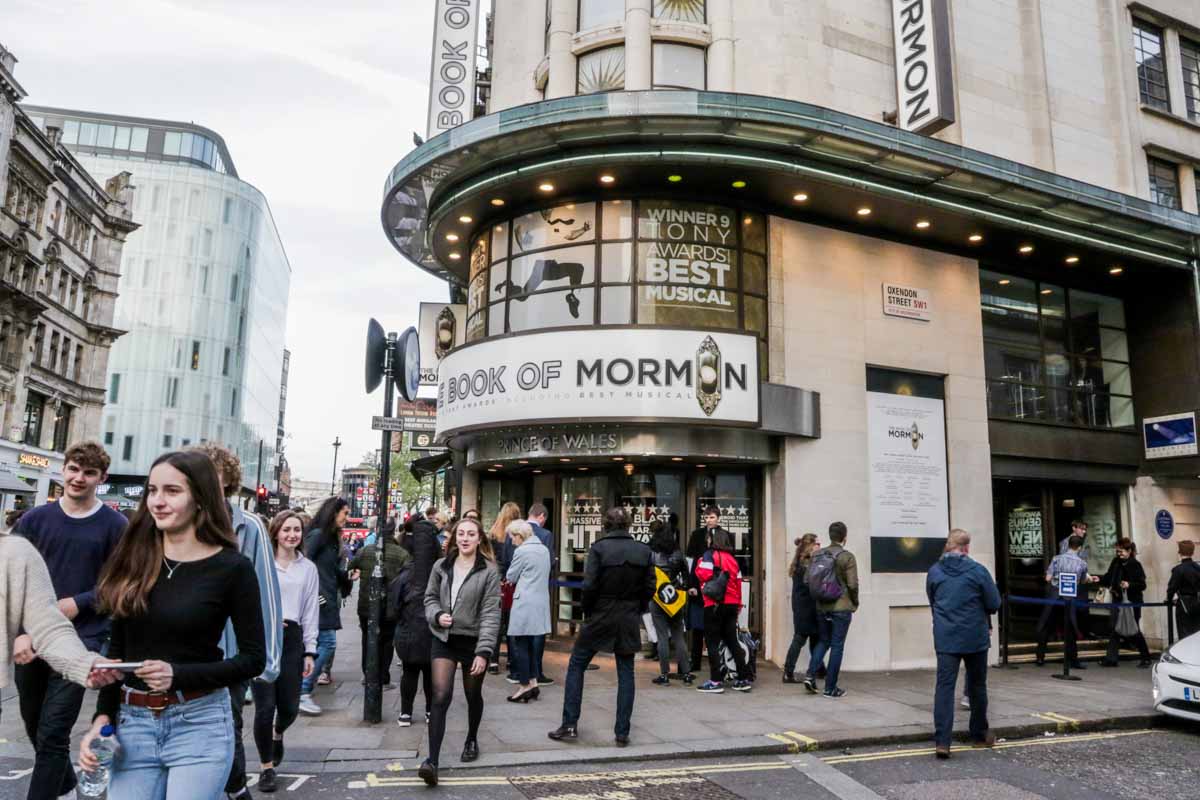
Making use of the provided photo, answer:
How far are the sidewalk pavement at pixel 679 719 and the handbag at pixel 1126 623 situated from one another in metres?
1.97

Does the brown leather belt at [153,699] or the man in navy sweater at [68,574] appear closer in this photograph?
the brown leather belt at [153,699]

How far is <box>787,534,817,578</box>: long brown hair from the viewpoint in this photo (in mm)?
10266

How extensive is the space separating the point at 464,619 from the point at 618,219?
307 inches

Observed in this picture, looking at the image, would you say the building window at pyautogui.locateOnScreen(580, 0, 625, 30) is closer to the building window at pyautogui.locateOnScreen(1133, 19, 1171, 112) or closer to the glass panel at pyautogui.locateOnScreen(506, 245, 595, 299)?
the glass panel at pyautogui.locateOnScreen(506, 245, 595, 299)

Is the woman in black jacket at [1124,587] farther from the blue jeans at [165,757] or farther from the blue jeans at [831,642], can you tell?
the blue jeans at [165,757]

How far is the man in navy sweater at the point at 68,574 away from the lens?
4297mm

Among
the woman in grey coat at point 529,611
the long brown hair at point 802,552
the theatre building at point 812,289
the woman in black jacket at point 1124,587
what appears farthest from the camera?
the woman in black jacket at point 1124,587

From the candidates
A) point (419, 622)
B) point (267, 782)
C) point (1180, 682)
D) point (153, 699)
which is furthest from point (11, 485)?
point (1180, 682)

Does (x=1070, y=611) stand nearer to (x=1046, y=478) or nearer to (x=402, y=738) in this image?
(x=1046, y=478)

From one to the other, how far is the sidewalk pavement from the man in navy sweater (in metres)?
1.90

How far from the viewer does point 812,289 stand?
486 inches

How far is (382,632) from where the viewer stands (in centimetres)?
855

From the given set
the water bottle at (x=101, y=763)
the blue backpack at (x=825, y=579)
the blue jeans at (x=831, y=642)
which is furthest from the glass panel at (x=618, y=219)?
the water bottle at (x=101, y=763)

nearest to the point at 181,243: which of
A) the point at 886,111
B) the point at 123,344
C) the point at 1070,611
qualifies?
the point at 123,344
